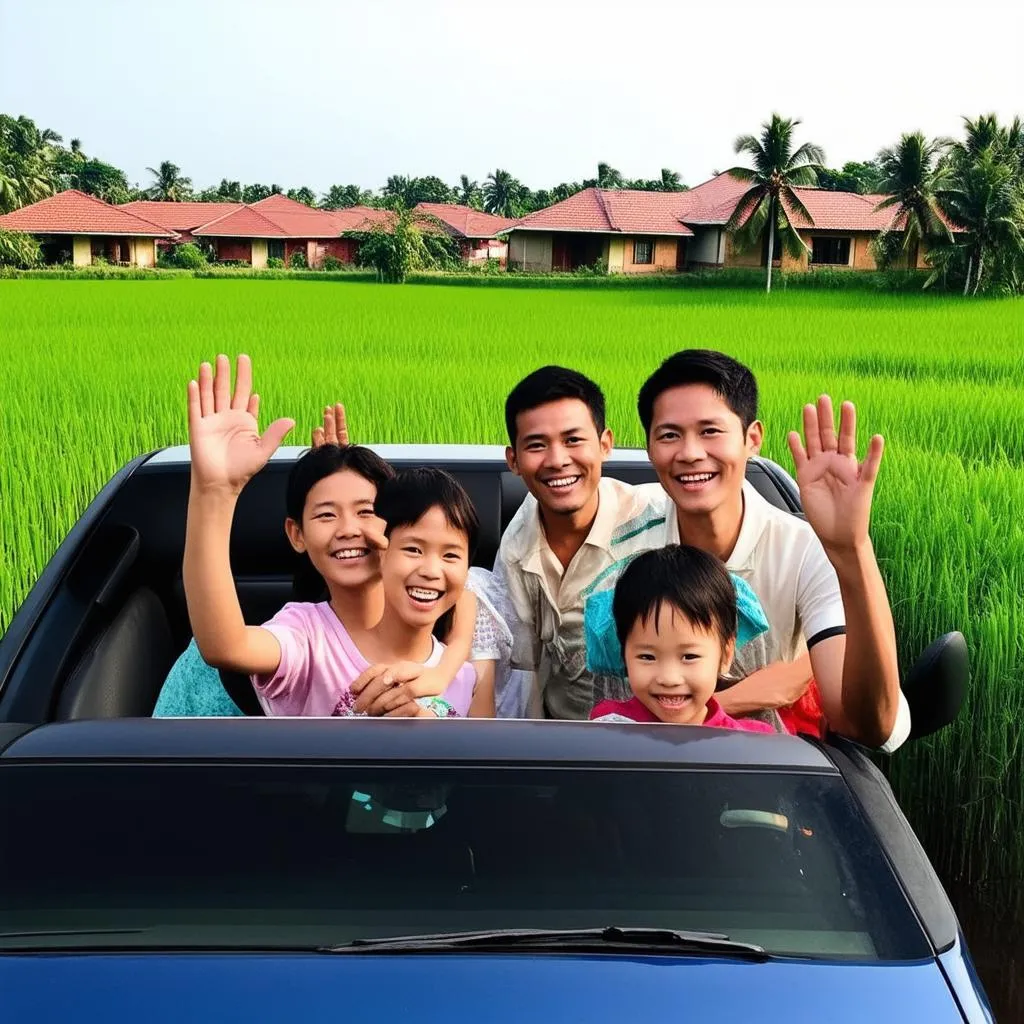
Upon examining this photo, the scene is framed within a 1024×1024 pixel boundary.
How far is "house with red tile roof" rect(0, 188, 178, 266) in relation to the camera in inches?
2096

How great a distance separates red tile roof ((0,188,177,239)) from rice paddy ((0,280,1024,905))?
2845 cm

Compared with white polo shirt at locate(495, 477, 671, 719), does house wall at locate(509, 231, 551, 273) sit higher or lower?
higher

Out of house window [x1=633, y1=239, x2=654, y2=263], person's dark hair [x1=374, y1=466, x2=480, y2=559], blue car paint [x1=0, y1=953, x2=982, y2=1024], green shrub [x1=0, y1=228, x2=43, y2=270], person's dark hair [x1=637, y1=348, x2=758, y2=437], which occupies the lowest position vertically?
blue car paint [x1=0, y1=953, x2=982, y2=1024]

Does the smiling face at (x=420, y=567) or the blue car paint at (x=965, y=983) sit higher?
the smiling face at (x=420, y=567)

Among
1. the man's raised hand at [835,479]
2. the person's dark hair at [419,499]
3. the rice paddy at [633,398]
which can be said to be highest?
the man's raised hand at [835,479]

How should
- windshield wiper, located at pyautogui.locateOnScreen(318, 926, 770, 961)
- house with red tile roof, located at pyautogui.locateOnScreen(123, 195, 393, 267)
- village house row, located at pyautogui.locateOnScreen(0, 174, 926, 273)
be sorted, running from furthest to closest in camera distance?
house with red tile roof, located at pyautogui.locateOnScreen(123, 195, 393, 267) < village house row, located at pyautogui.locateOnScreen(0, 174, 926, 273) < windshield wiper, located at pyautogui.locateOnScreen(318, 926, 770, 961)

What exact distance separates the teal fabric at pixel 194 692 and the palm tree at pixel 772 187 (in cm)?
4720

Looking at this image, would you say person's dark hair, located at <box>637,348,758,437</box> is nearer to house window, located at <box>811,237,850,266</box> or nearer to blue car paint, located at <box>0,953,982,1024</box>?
blue car paint, located at <box>0,953,982,1024</box>

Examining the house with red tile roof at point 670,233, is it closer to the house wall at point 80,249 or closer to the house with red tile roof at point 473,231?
the house with red tile roof at point 473,231

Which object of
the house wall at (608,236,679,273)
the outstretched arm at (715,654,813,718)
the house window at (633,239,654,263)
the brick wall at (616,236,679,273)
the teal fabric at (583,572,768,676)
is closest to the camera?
the teal fabric at (583,572,768,676)

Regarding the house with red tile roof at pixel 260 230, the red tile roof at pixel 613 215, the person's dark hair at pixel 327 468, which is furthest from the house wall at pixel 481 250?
the person's dark hair at pixel 327 468

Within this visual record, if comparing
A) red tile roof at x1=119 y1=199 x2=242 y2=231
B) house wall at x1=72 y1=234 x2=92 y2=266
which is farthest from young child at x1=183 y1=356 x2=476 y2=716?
red tile roof at x1=119 y1=199 x2=242 y2=231

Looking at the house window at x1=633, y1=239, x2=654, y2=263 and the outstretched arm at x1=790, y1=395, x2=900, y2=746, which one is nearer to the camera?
the outstretched arm at x1=790, y1=395, x2=900, y2=746

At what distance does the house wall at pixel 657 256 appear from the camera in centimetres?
5288
